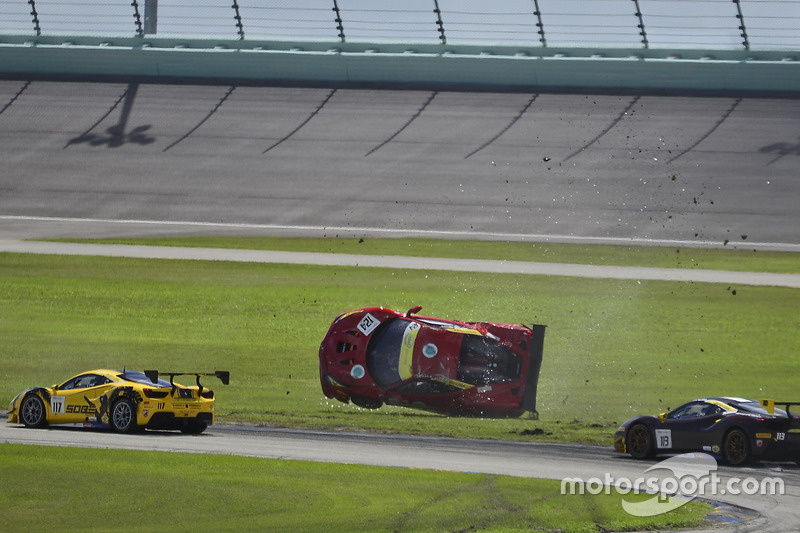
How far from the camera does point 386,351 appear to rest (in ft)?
55.1

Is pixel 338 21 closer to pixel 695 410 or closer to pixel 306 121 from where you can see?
pixel 306 121

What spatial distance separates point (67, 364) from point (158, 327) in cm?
349

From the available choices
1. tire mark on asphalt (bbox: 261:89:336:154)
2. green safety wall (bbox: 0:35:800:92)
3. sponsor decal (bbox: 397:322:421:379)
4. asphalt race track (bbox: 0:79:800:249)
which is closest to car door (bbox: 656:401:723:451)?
sponsor decal (bbox: 397:322:421:379)

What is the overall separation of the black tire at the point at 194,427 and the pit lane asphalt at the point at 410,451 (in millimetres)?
138

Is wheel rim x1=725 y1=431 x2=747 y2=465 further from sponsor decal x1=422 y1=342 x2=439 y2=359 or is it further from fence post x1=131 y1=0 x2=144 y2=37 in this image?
fence post x1=131 y1=0 x2=144 y2=37

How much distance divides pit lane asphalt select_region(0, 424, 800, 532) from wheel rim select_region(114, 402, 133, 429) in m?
0.20

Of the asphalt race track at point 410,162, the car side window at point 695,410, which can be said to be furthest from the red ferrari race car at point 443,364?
the asphalt race track at point 410,162

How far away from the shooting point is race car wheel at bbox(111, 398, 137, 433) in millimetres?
15742

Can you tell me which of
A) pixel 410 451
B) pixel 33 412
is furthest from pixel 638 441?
pixel 33 412

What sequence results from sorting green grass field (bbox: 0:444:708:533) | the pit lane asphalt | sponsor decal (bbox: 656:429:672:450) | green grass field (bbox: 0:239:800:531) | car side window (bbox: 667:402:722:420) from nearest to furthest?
1. green grass field (bbox: 0:444:708:533)
2. green grass field (bbox: 0:239:800:531)
3. the pit lane asphalt
4. car side window (bbox: 667:402:722:420)
5. sponsor decal (bbox: 656:429:672:450)

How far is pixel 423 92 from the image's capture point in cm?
4662

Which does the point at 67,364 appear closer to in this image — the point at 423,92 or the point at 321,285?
the point at 321,285

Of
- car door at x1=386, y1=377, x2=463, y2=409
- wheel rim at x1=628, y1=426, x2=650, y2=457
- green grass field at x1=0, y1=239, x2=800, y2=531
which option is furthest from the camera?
car door at x1=386, y1=377, x2=463, y2=409

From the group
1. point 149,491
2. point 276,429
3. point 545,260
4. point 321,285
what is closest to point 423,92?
point 545,260
